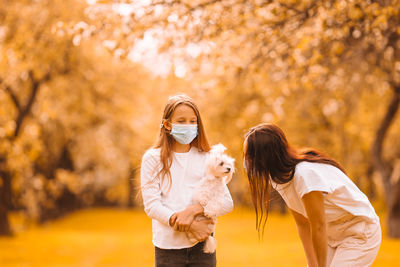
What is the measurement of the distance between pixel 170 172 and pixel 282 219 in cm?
2403

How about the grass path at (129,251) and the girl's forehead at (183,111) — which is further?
the grass path at (129,251)

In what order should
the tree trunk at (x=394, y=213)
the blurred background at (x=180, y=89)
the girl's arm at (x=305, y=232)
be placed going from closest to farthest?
the girl's arm at (x=305, y=232) → the blurred background at (x=180, y=89) → the tree trunk at (x=394, y=213)

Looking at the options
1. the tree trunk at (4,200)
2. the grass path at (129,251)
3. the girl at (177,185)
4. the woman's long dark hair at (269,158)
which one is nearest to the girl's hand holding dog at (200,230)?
the girl at (177,185)

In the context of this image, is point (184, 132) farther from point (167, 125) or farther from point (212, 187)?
point (212, 187)

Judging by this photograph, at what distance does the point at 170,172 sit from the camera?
11.1 feet

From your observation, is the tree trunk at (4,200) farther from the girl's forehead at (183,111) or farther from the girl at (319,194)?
the girl at (319,194)

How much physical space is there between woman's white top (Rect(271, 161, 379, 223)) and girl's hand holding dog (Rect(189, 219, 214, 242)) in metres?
0.67

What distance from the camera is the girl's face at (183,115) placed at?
Answer: 346 centimetres

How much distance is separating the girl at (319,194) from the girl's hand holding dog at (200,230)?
15.6 inches

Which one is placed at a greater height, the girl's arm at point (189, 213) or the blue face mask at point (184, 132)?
the blue face mask at point (184, 132)

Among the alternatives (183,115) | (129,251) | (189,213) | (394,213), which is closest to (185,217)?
(189,213)

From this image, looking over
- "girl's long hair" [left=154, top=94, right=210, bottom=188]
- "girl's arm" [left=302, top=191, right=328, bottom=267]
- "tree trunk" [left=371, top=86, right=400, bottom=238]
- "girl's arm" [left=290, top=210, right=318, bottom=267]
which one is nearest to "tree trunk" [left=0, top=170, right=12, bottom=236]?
"tree trunk" [left=371, top=86, right=400, bottom=238]

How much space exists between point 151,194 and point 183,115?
2.07ft

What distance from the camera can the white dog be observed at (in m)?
3.27
